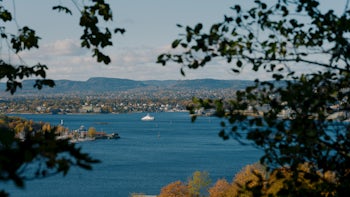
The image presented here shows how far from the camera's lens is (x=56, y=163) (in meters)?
2.16

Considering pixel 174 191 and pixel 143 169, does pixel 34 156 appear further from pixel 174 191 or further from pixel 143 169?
pixel 143 169

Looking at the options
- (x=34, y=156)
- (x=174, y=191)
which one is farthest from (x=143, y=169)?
(x=34, y=156)

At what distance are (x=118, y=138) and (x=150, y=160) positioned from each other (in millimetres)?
29608

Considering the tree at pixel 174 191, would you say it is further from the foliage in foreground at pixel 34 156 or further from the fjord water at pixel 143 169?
the foliage in foreground at pixel 34 156

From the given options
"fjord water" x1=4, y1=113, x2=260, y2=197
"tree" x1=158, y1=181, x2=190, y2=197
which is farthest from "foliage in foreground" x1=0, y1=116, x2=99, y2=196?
"fjord water" x1=4, y1=113, x2=260, y2=197

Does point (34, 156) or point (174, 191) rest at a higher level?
point (34, 156)

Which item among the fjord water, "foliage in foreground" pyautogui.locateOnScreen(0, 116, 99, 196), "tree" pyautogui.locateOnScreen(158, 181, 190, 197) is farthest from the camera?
the fjord water

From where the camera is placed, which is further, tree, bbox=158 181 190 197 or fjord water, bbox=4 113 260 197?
fjord water, bbox=4 113 260 197

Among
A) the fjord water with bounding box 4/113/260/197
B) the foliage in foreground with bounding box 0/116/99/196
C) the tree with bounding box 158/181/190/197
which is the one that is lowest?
the fjord water with bounding box 4/113/260/197

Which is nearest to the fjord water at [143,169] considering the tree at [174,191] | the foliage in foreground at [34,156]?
the tree at [174,191]

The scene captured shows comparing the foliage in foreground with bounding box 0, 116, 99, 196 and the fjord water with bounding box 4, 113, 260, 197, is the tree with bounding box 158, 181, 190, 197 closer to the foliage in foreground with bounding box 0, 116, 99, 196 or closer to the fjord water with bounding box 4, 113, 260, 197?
the fjord water with bounding box 4, 113, 260, 197

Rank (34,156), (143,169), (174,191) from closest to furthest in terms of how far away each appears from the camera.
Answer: (34,156)
(174,191)
(143,169)

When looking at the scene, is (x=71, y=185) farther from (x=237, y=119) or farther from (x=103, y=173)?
(x=237, y=119)

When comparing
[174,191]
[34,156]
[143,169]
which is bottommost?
[143,169]
